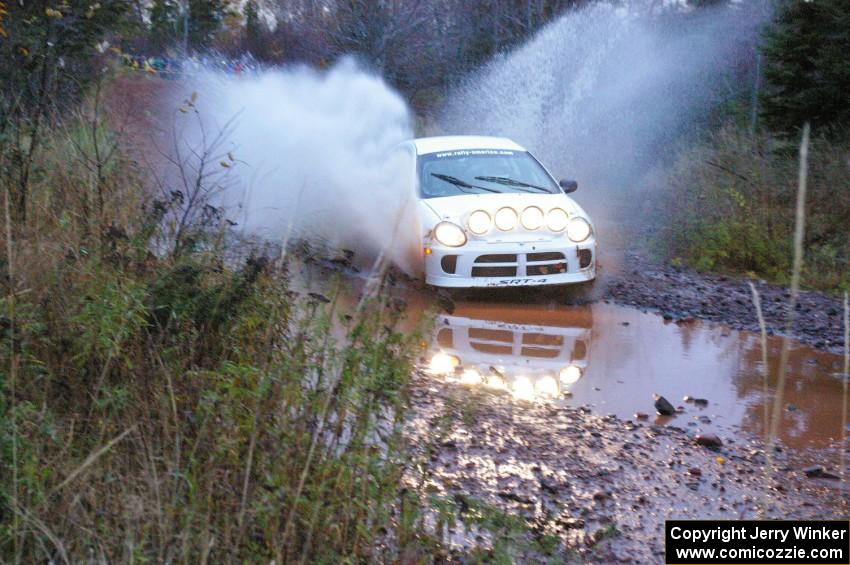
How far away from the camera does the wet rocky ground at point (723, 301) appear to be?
8.45 metres

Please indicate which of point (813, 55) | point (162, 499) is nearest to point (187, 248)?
point (162, 499)

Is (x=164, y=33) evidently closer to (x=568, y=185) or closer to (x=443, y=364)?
(x=568, y=185)

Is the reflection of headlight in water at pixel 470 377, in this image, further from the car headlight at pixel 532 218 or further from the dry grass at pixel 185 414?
the car headlight at pixel 532 218

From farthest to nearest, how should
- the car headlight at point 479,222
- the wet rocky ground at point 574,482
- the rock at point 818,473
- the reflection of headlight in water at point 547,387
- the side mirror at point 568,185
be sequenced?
the side mirror at point 568,185
the car headlight at point 479,222
the reflection of headlight in water at point 547,387
the rock at point 818,473
the wet rocky ground at point 574,482

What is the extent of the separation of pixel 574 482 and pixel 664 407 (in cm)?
147

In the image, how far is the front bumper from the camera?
8.82 meters

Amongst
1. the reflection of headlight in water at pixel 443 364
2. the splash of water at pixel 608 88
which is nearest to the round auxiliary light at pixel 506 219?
the reflection of headlight in water at pixel 443 364

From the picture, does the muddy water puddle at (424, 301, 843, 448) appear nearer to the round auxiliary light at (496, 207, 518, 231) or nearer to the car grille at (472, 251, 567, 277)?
the car grille at (472, 251, 567, 277)

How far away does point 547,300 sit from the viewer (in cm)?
940

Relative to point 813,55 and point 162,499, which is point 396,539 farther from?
point 813,55

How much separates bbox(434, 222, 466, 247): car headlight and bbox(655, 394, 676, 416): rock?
10.5 feet

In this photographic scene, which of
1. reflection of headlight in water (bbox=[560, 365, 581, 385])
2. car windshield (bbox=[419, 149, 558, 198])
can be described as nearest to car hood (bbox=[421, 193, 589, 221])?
car windshield (bbox=[419, 149, 558, 198])

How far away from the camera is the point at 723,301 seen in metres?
9.51

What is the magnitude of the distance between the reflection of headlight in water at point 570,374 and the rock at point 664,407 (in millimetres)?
756
